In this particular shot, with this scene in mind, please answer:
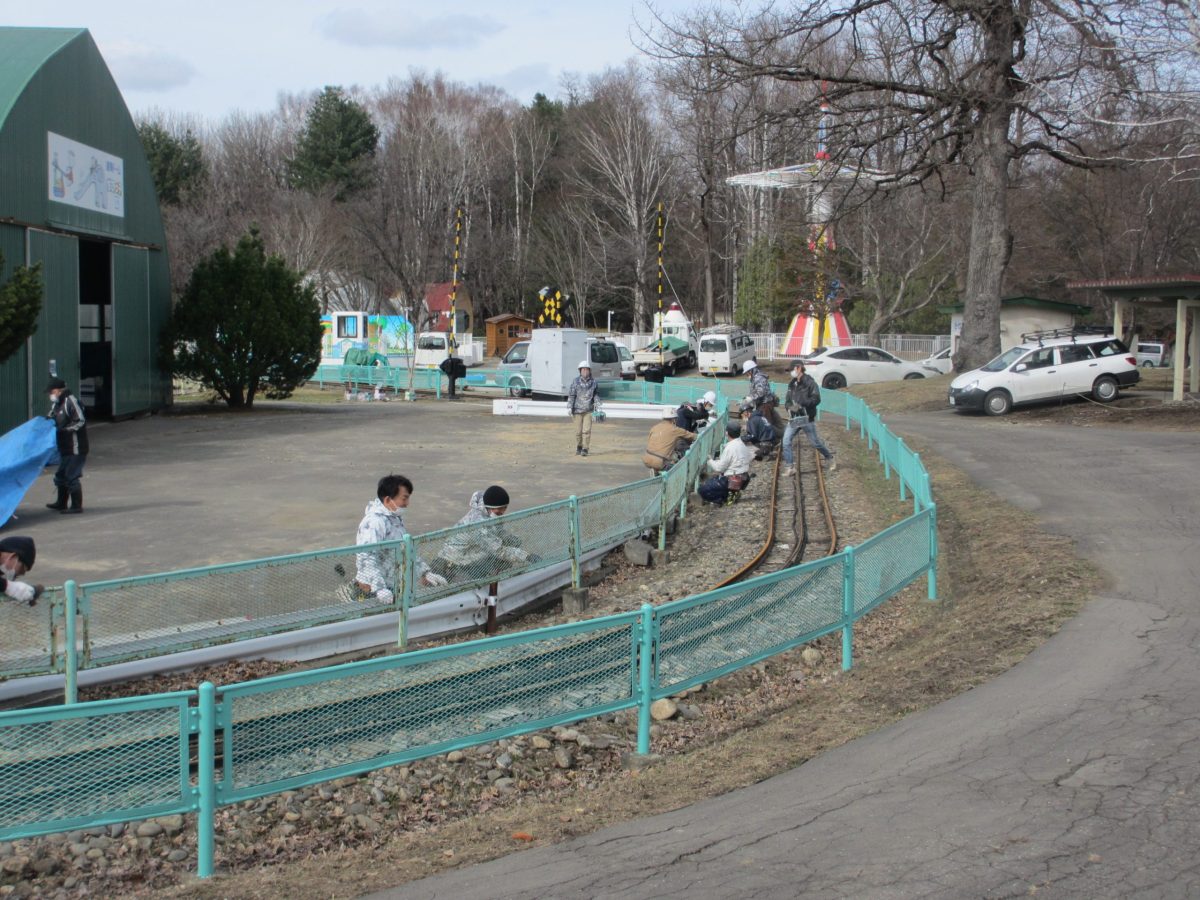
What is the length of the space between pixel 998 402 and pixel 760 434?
8.49 meters

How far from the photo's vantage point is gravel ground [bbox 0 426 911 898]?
5.94 meters

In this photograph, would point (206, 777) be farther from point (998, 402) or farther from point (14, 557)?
point (998, 402)

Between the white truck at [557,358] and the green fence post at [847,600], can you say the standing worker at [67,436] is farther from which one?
the white truck at [557,358]

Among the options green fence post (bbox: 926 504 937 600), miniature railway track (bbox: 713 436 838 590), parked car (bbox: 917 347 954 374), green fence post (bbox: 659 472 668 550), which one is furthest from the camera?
parked car (bbox: 917 347 954 374)

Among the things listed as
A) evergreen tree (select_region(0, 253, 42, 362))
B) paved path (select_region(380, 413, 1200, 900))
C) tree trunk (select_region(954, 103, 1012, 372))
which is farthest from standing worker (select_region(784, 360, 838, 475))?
tree trunk (select_region(954, 103, 1012, 372))

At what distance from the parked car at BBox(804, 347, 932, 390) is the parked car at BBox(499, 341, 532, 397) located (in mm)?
9671

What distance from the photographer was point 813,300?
51812mm

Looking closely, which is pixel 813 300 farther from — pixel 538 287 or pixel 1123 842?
pixel 1123 842

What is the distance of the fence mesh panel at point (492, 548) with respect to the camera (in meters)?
9.93

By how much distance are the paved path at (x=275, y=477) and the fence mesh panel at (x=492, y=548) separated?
3055mm

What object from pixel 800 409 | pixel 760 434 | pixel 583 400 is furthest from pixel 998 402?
pixel 583 400

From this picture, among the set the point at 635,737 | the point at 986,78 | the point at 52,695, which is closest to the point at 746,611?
the point at 635,737

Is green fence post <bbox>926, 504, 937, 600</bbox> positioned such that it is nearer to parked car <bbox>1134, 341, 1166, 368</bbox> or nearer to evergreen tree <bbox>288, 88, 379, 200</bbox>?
parked car <bbox>1134, 341, 1166, 368</bbox>

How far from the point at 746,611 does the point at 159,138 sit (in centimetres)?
6748
